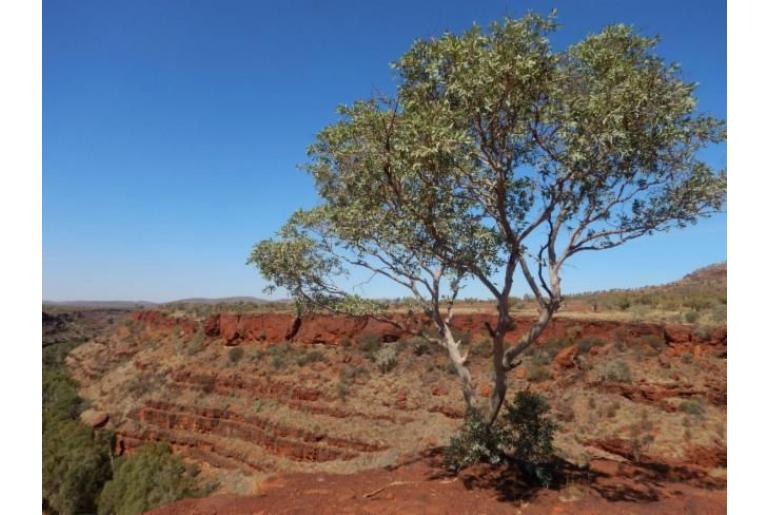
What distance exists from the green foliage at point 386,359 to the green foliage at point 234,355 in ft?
33.6

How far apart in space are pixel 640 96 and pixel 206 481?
21614 millimetres

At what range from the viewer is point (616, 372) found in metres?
18.0

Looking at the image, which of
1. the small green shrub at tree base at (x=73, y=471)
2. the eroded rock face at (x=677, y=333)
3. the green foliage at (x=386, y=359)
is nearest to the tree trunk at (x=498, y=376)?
the eroded rock face at (x=677, y=333)

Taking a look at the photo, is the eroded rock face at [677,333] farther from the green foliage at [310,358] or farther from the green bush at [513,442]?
the green foliage at [310,358]

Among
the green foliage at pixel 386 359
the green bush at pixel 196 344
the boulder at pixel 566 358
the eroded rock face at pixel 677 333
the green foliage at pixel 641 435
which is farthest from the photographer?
the green bush at pixel 196 344

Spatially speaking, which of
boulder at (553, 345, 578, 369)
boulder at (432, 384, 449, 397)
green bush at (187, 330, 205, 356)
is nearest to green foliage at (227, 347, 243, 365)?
green bush at (187, 330, 205, 356)

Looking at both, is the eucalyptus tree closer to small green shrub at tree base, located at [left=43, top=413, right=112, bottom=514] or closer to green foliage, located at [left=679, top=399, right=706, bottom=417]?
green foliage, located at [left=679, top=399, right=706, bottom=417]

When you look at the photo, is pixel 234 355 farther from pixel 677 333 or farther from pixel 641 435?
pixel 677 333

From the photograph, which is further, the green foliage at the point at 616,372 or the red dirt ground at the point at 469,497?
the green foliage at the point at 616,372

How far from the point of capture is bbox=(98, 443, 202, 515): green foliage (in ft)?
58.6

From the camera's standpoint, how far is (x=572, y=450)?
512 inches

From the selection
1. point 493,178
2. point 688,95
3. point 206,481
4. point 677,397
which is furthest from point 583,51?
point 206,481

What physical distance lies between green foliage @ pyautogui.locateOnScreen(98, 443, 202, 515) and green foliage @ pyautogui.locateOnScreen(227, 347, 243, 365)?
308 inches

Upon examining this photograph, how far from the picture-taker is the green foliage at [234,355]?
1171 inches
